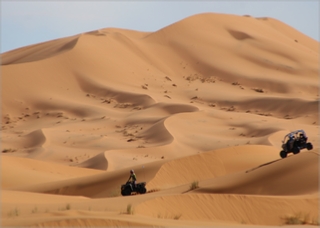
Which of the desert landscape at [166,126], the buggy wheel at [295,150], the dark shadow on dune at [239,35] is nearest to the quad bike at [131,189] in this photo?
the desert landscape at [166,126]

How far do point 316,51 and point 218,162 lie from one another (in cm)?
4300

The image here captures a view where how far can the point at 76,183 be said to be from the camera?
2103cm

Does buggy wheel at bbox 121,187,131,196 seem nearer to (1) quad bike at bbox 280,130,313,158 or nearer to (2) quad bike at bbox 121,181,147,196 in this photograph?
(2) quad bike at bbox 121,181,147,196

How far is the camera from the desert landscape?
46.0 feet

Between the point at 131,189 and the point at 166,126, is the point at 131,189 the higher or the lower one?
the lower one

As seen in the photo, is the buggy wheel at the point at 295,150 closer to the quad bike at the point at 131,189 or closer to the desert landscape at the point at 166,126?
the desert landscape at the point at 166,126

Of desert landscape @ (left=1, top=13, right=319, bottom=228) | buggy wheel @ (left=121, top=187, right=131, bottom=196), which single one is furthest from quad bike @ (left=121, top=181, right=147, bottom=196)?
desert landscape @ (left=1, top=13, right=319, bottom=228)

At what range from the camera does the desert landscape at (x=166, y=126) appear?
1402 centimetres

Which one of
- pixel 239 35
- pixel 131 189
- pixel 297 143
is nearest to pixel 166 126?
pixel 297 143

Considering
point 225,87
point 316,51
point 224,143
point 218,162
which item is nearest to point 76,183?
point 218,162

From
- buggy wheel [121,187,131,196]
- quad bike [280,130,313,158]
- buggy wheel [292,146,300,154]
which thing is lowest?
buggy wheel [121,187,131,196]

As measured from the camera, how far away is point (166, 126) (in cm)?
3469

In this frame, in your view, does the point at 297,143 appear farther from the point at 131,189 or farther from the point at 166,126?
the point at 166,126

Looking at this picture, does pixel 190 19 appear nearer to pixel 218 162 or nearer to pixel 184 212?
pixel 218 162
